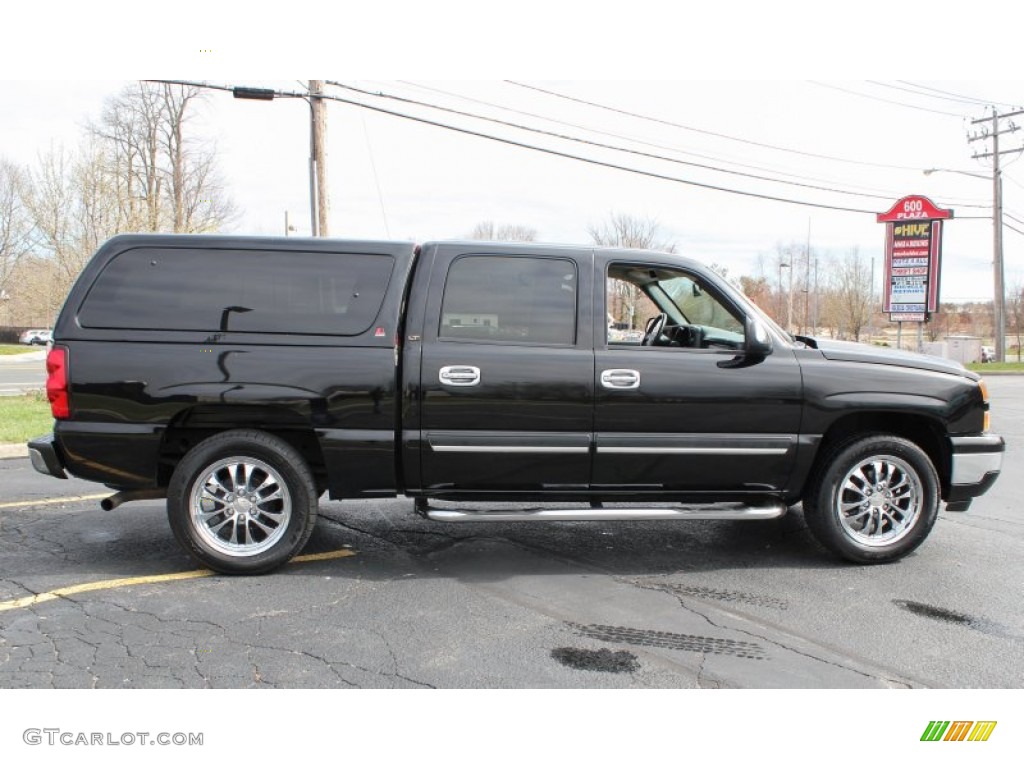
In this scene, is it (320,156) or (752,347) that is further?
(320,156)

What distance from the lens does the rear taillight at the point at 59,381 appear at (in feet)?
13.2

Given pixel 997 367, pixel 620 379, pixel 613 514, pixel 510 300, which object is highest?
pixel 510 300

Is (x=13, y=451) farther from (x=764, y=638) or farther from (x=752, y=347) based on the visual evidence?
(x=764, y=638)

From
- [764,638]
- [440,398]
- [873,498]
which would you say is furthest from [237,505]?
[873,498]

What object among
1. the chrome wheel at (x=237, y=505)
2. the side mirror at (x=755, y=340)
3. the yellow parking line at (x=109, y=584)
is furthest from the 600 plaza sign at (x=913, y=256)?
the chrome wheel at (x=237, y=505)

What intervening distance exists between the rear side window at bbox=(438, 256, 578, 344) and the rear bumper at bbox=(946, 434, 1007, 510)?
2.62m

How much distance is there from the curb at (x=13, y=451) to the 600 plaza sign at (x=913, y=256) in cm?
2724

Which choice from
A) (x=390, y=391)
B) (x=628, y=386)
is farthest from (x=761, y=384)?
(x=390, y=391)

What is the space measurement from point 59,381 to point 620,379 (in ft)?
10.7

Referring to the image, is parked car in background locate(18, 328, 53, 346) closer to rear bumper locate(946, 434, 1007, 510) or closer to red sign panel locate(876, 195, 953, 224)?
red sign panel locate(876, 195, 953, 224)

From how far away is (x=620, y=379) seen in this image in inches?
166

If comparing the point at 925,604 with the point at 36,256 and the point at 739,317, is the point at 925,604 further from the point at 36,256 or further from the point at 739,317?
the point at 36,256

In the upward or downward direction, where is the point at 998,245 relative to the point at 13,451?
upward

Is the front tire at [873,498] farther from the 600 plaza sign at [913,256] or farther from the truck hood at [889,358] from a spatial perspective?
the 600 plaza sign at [913,256]
